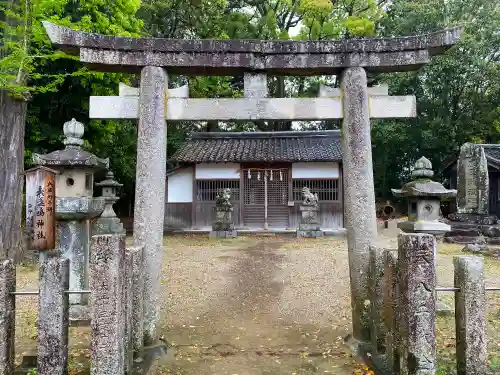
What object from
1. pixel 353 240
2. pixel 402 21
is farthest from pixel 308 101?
pixel 402 21

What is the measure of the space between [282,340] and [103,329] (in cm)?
299

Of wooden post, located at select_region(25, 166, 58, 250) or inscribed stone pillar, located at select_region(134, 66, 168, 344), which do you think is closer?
wooden post, located at select_region(25, 166, 58, 250)

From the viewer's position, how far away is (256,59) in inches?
226

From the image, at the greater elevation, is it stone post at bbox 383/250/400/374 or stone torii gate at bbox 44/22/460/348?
stone torii gate at bbox 44/22/460/348

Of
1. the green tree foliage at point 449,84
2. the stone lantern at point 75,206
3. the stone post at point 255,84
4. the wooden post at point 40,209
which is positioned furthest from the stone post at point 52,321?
the green tree foliage at point 449,84

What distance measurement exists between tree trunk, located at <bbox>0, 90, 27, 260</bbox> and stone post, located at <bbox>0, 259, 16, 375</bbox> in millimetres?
6695

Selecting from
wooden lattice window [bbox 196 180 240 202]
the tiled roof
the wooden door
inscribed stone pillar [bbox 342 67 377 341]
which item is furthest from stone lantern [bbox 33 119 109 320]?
the wooden door

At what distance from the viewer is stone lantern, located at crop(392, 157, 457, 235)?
7.66 metres

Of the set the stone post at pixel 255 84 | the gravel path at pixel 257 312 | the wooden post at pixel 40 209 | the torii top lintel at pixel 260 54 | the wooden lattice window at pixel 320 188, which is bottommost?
the gravel path at pixel 257 312

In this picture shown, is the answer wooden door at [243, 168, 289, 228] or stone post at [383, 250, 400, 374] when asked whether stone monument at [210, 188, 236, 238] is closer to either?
wooden door at [243, 168, 289, 228]

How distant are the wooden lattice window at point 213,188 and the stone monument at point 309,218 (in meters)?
3.70

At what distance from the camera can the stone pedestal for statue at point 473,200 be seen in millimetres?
14055

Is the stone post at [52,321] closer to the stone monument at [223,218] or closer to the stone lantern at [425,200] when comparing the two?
the stone lantern at [425,200]

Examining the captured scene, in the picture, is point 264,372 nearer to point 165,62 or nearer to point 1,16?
point 165,62
